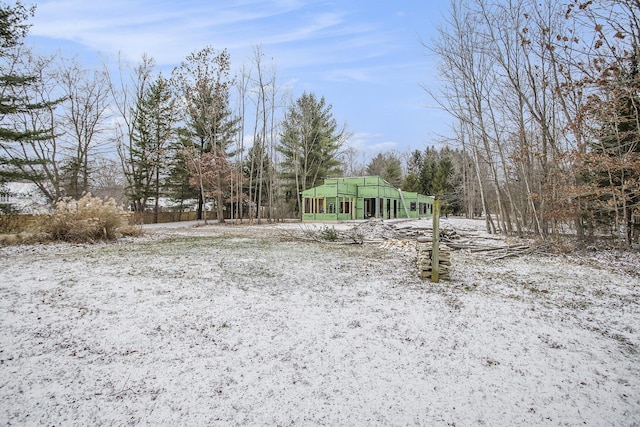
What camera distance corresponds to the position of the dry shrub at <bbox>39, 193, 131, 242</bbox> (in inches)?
353

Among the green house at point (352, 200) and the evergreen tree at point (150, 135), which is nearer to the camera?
the evergreen tree at point (150, 135)

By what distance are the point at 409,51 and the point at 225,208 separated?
21512 millimetres

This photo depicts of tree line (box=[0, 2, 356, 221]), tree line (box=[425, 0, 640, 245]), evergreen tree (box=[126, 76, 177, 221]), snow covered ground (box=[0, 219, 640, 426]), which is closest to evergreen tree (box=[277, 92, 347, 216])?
tree line (box=[0, 2, 356, 221])

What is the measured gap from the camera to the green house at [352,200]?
2289 cm

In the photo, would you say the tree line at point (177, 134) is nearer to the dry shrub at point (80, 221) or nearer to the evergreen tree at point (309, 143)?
the evergreen tree at point (309, 143)

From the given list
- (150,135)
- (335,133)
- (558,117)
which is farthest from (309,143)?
(558,117)

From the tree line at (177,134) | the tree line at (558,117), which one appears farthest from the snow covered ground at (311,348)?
the tree line at (177,134)

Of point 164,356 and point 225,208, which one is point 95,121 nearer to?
point 225,208

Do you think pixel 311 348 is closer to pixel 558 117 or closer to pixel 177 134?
pixel 558 117

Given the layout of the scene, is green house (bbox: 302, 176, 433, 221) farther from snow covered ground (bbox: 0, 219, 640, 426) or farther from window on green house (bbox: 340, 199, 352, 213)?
snow covered ground (bbox: 0, 219, 640, 426)

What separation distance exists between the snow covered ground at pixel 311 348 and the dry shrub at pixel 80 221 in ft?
11.9

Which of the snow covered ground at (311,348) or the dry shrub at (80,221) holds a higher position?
the dry shrub at (80,221)

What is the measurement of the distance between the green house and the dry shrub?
14.8m

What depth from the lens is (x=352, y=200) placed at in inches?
961
